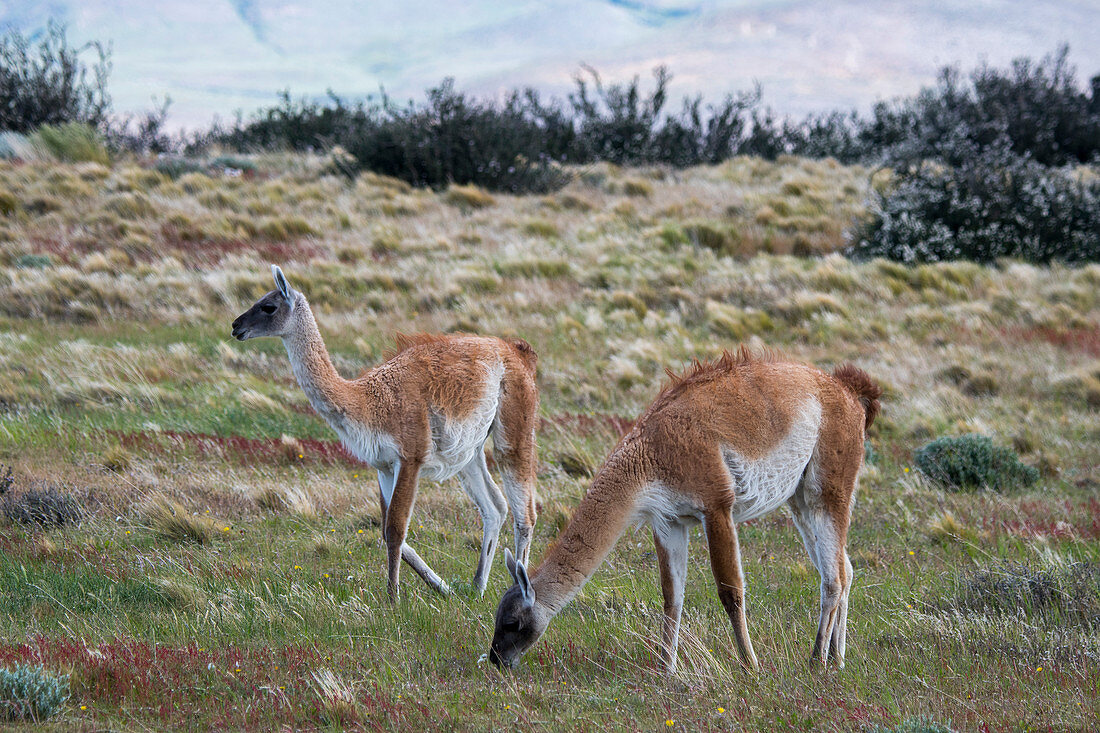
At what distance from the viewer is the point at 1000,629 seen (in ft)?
16.4

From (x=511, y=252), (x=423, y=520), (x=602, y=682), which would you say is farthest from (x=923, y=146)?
(x=602, y=682)

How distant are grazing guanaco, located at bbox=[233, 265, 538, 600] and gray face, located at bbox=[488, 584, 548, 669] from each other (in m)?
1.36

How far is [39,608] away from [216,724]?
1.97m

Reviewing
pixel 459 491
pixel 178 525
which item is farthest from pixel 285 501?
pixel 459 491

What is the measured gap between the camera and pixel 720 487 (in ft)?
14.5

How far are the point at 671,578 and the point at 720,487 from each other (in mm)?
551

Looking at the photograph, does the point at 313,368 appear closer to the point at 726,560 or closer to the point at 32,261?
the point at 726,560

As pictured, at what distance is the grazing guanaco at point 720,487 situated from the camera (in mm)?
4395

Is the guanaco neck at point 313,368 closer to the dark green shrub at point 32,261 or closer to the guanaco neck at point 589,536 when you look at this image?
the guanaco neck at point 589,536

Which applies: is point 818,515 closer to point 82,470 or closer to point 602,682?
point 602,682

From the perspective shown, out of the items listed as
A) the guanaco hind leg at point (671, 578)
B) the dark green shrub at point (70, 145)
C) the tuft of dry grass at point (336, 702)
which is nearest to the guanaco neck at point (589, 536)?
the guanaco hind leg at point (671, 578)

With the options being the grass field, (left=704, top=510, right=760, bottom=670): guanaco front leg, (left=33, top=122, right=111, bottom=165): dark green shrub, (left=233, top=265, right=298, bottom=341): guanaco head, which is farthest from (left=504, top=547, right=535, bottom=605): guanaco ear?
(left=33, top=122, right=111, bottom=165): dark green shrub

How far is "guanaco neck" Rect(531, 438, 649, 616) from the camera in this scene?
437cm

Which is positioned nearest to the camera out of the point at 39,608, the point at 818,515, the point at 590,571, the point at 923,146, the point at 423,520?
the point at 590,571
